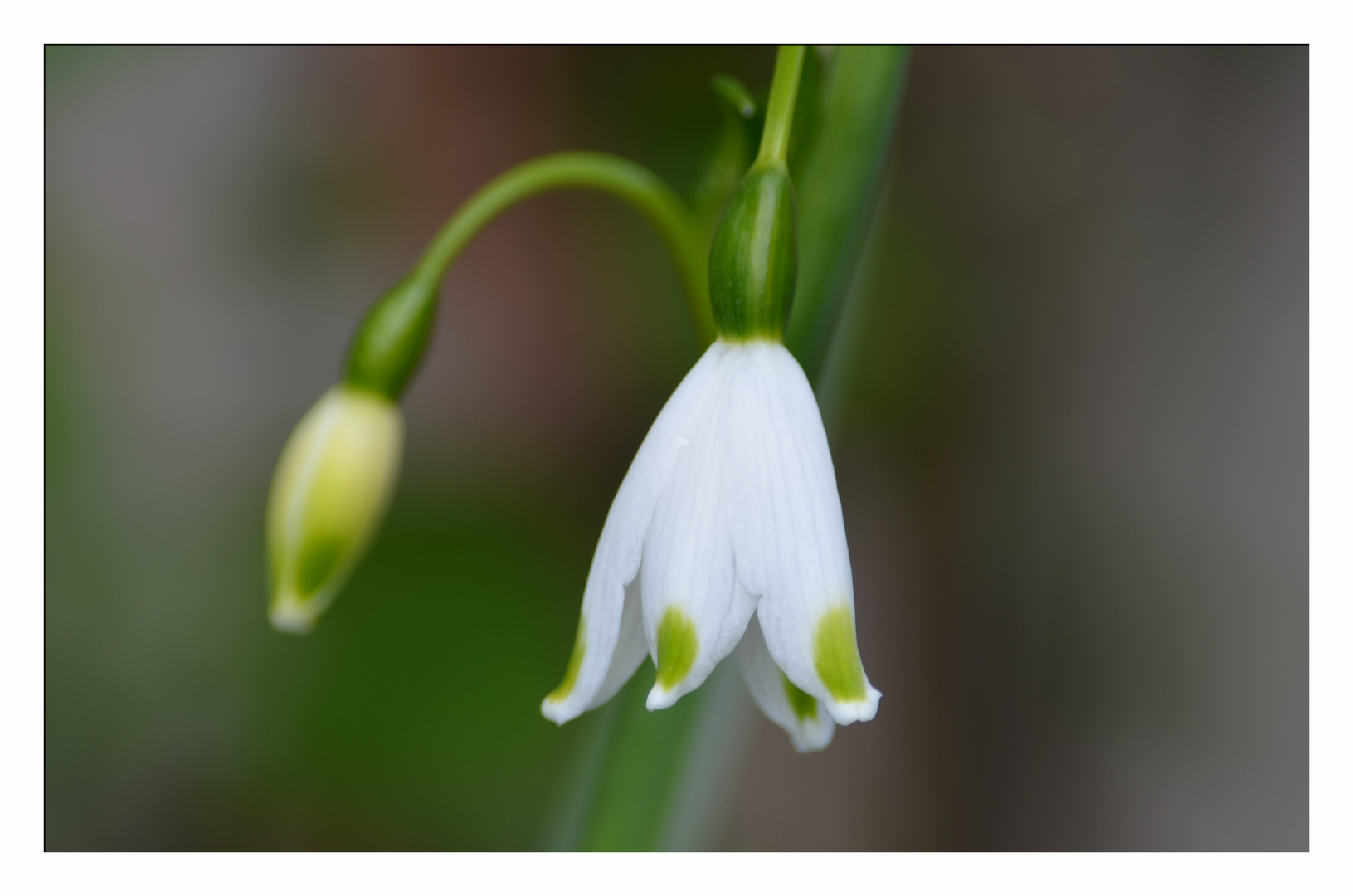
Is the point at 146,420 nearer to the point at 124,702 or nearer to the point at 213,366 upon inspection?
the point at 213,366

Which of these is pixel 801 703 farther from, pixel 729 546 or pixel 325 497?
pixel 325 497

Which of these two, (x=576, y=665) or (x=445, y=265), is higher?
(x=445, y=265)

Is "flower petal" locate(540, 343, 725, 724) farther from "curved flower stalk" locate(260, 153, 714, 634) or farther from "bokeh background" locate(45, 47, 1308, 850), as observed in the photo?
"bokeh background" locate(45, 47, 1308, 850)

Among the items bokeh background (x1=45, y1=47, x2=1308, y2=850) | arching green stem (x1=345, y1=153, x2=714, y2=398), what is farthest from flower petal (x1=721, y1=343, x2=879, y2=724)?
bokeh background (x1=45, y1=47, x2=1308, y2=850)

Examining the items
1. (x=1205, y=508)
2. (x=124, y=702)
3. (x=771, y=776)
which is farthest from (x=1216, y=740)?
(x=124, y=702)

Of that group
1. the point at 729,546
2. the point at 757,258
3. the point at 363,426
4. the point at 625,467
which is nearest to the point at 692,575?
the point at 729,546
